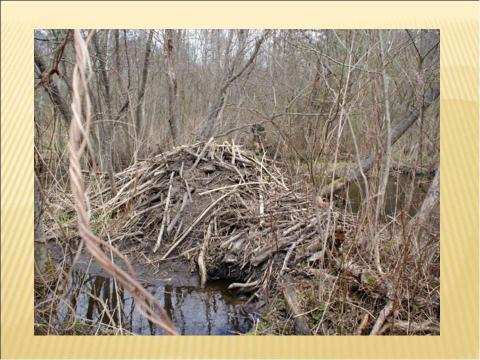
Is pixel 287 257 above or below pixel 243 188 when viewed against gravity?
below

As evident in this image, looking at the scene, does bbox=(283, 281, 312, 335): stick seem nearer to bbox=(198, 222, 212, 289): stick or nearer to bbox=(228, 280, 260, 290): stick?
bbox=(228, 280, 260, 290): stick

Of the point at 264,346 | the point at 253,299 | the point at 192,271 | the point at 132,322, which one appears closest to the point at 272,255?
the point at 253,299

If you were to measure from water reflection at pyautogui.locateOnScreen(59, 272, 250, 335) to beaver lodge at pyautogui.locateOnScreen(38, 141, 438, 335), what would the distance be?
0.43 ft

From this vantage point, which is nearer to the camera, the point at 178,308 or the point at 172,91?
the point at 178,308

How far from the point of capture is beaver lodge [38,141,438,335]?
295cm

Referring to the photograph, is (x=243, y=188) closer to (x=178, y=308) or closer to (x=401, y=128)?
(x=178, y=308)

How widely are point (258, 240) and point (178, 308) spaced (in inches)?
39.9

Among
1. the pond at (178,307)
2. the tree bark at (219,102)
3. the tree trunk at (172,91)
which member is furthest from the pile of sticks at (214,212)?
the tree trunk at (172,91)

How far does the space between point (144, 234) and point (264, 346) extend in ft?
9.62

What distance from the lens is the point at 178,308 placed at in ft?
12.8

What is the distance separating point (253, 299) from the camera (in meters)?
3.91

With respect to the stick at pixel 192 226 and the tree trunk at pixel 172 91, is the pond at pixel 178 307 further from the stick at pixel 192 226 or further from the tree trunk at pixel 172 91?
the tree trunk at pixel 172 91

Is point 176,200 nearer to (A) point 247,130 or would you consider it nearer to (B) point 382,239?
(A) point 247,130

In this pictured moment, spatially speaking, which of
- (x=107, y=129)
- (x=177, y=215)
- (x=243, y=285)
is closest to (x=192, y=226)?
(x=177, y=215)
